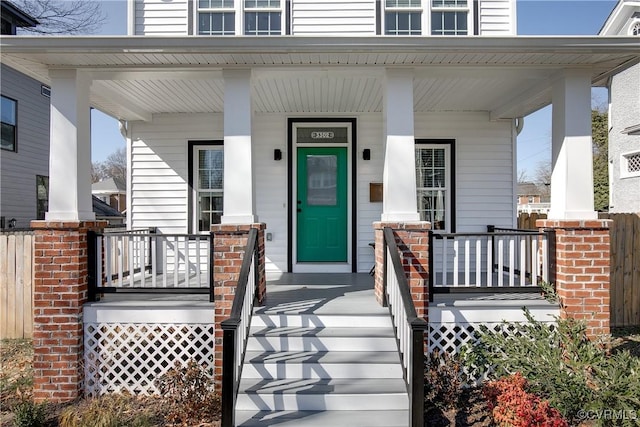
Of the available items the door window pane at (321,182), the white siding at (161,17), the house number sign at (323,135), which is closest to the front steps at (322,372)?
the door window pane at (321,182)

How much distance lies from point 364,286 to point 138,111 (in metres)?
4.73

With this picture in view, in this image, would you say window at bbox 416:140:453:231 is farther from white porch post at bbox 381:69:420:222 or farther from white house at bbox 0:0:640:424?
white porch post at bbox 381:69:420:222

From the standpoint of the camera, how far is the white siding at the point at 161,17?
21.1 feet

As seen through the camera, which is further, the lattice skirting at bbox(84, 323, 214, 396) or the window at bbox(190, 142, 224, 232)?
the window at bbox(190, 142, 224, 232)

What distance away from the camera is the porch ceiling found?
403 centimetres

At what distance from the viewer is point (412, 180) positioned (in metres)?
4.42

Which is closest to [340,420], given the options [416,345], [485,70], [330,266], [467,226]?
[416,345]

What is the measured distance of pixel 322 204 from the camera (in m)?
6.99

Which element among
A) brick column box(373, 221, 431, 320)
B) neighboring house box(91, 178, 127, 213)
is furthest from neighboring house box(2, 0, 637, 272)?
neighboring house box(91, 178, 127, 213)

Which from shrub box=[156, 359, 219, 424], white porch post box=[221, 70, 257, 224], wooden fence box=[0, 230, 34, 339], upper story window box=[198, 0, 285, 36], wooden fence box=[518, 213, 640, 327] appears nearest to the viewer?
shrub box=[156, 359, 219, 424]

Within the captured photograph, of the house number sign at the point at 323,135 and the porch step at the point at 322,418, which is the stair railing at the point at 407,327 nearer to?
the porch step at the point at 322,418

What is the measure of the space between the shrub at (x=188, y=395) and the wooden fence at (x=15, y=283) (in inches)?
134

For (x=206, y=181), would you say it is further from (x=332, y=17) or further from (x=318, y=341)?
(x=318, y=341)

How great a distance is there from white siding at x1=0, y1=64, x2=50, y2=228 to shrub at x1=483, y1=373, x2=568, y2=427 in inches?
483
